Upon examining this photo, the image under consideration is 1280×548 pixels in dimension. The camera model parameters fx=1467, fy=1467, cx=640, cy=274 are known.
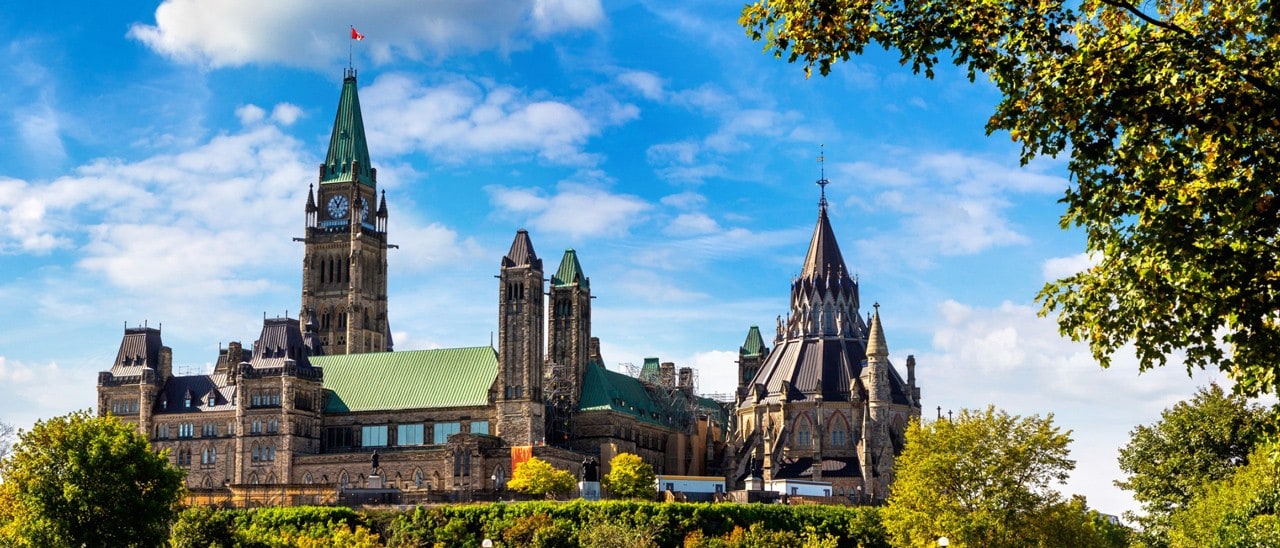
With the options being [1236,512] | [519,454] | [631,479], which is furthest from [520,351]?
[1236,512]

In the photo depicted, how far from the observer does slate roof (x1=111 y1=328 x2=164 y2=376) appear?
13338 cm

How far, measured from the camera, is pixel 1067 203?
27906 mm

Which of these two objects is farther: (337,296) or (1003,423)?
(337,296)

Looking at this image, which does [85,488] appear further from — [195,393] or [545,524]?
[195,393]

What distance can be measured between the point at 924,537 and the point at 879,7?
4819 cm

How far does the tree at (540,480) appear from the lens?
364 ft

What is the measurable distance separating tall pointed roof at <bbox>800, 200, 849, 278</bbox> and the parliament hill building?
0.19m

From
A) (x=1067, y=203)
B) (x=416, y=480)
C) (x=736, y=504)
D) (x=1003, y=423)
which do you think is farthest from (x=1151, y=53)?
(x=416, y=480)

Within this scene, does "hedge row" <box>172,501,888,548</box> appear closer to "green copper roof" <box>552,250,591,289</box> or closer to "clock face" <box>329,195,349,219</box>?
"green copper roof" <box>552,250,591,289</box>

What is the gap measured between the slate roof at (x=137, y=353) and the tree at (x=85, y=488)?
157ft

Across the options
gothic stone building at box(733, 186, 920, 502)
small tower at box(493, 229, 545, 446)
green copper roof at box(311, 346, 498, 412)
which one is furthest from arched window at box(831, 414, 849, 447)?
green copper roof at box(311, 346, 498, 412)

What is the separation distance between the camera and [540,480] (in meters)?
111

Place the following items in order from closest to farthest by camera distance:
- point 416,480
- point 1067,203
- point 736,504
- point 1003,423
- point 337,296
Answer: point 1067,203 → point 1003,423 → point 736,504 → point 416,480 → point 337,296

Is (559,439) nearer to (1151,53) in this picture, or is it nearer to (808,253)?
(808,253)
